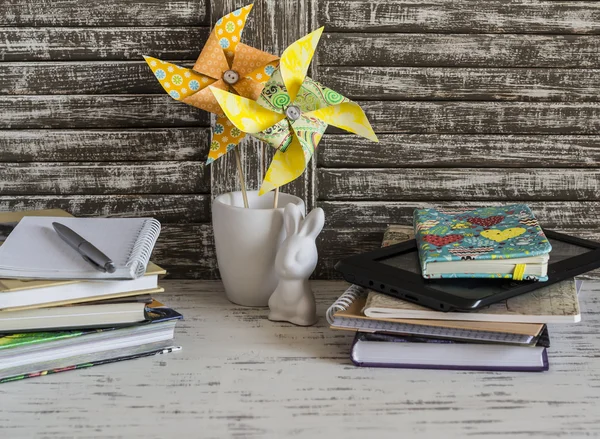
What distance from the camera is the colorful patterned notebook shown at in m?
1.04

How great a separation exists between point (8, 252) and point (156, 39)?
451 mm

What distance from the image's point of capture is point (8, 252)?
104 cm

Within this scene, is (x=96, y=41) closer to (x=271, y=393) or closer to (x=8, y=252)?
(x=8, y=252)

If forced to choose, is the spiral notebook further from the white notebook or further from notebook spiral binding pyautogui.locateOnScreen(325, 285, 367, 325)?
the white notebook

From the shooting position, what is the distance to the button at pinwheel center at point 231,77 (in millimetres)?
1184

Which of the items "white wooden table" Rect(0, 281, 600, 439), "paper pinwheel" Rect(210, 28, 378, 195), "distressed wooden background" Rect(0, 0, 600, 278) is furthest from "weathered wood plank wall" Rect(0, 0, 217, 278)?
"white wooden table" Rect(0, 281, 600, 439)

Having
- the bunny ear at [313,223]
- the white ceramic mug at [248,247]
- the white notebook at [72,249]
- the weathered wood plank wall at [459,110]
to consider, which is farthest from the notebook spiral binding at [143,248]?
the weathered wood plank wall at [459,110]

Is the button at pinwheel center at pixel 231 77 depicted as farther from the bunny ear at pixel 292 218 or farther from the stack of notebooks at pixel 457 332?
the stack of notebooks at pixel 457 332

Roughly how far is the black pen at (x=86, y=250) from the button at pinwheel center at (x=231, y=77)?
0.32 meters

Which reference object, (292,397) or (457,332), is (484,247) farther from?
(292,397)

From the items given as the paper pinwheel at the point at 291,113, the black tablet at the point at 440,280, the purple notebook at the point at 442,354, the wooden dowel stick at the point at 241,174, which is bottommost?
the purple notebook at the point at 442,354

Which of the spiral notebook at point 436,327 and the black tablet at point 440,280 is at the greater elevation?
the black tablet at point 440,280

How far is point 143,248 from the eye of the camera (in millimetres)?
1064

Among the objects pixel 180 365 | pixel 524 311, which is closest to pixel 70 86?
pixel 180 365
